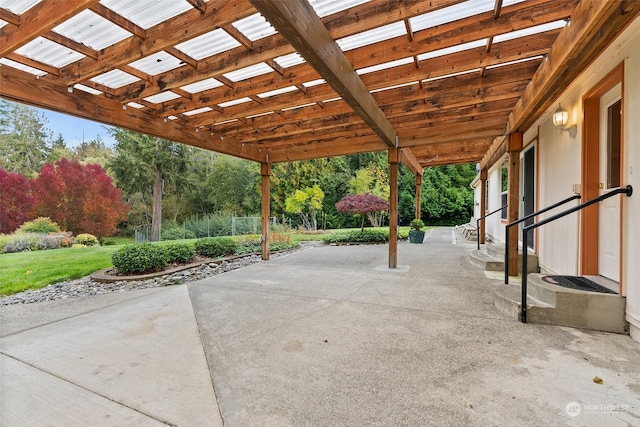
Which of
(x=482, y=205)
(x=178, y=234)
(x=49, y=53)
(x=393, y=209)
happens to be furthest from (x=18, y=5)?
(x=178, y=234)

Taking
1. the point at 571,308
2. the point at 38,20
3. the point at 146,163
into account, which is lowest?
the point at 571,308

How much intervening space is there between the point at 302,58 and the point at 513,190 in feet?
12.5

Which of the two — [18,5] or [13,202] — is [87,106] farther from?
[13,202]

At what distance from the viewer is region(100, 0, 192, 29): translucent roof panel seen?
2.29 m

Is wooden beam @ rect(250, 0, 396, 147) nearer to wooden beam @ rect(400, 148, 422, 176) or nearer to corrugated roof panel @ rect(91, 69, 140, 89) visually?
corrugated roof panel @ rect(91, 69, 140, 89)

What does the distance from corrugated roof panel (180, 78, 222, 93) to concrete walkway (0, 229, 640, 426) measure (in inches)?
111

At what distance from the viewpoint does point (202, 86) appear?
379 cm

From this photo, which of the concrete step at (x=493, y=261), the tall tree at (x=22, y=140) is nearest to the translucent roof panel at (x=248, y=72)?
the concrete step at (x=493, y=261)

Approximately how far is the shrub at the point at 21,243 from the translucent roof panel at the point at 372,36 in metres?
11.4

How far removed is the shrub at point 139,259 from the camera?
552cm

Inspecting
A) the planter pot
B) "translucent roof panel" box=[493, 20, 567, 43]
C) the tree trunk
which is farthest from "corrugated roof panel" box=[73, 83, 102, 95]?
the tree trunk

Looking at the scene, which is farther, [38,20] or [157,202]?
[157,202]

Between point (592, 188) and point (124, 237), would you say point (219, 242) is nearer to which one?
point (592, 188)

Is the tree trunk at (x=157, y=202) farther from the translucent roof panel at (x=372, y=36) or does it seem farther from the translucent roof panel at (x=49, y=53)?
the translucent roof panel at (x=372, y=36)
